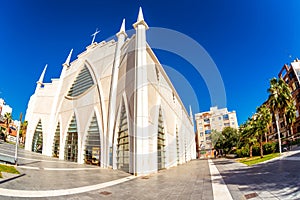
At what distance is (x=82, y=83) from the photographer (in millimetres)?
24266

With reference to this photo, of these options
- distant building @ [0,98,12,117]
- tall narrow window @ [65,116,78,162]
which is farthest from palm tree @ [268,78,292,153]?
distant building @ [0,98,12,117]

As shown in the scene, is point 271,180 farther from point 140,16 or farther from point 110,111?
point 140,16

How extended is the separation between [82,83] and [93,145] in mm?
9532

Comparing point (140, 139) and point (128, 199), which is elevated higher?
point (140, 139)

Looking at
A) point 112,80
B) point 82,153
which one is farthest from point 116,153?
point 112,80

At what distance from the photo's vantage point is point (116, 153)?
51.0ft

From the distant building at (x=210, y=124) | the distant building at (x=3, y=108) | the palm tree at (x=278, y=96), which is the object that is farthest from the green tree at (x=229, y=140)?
the distant building at (x=3, y=108)

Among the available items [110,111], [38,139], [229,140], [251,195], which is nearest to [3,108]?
[38,139]

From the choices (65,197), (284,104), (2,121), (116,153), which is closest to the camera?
(65,197)

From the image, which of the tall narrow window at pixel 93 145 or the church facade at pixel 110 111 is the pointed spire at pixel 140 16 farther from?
the tall narrow window at pixel 93 145

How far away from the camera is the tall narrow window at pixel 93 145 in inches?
724

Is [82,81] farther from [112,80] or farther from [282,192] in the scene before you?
[282,192]

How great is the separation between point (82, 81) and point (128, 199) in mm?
21540

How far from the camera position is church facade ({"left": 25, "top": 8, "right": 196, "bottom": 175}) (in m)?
13.1
